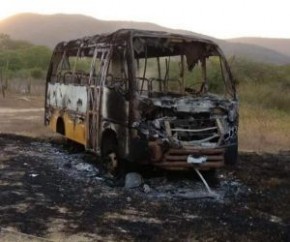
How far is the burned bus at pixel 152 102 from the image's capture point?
9.97m

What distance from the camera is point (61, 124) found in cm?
1440

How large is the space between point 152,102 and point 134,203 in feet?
5.45

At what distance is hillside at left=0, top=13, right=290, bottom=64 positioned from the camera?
120562 mm

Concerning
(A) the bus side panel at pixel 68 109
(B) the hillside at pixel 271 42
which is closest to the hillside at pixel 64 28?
(B) the hillside at pixel 271 42

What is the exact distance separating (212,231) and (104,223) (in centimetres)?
138

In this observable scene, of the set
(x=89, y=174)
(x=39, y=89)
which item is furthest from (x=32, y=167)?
(x=39, y=89)

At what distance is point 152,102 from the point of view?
9930 millimetres

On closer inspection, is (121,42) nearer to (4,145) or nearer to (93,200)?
(93,200)

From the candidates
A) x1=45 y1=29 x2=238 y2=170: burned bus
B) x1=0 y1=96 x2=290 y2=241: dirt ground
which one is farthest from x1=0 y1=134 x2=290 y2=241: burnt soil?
x1=45 y1=29 x2=238 y2=170: burned bus

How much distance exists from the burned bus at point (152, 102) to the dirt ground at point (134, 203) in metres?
0.57

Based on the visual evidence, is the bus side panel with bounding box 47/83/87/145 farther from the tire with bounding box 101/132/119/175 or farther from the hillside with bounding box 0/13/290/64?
the hillside with bounding box 0/13/290/64

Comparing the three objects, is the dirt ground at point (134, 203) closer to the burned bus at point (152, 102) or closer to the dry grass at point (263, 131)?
the burned bus at point (152, 102)

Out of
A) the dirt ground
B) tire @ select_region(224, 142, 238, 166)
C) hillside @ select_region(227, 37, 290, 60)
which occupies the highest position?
tire @ select_region(224, 142, 238, 166)

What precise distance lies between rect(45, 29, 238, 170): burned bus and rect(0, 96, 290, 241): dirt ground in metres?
0.57
